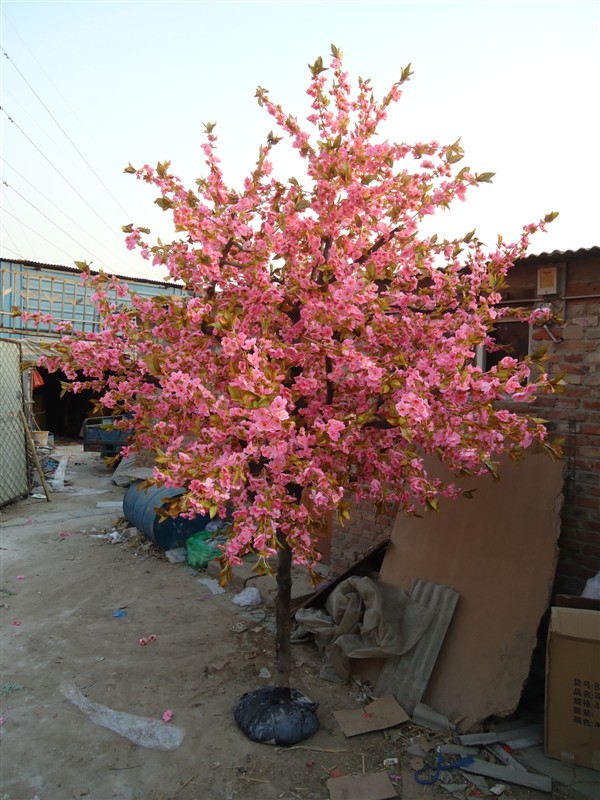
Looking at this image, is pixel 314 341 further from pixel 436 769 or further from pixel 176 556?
pixel 176 556

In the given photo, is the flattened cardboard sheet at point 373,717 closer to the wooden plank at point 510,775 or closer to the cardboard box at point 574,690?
the wooden plank at point 510,775

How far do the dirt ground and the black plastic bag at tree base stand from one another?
3.0 inches

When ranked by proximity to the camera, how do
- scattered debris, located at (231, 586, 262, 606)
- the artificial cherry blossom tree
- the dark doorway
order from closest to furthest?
1. the artificial cherry blossom tree
2. scattered debris, located at (231, 586, 262, 606)
3. the dark doorway

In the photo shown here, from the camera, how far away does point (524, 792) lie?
3.45 metres

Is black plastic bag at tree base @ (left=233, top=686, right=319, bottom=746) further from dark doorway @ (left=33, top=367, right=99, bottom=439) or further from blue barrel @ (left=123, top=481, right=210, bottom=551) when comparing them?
dark doorway @ (left=33, top=367, right=99, bottom=439)

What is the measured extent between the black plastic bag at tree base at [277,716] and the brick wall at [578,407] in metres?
2.52

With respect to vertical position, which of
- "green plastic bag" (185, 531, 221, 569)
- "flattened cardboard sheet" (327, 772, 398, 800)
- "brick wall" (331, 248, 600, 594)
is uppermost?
"brick wall" (331, 248, 600, 594)

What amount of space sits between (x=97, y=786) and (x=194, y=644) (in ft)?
6.49

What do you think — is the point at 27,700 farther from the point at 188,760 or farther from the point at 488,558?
the point at 488,558

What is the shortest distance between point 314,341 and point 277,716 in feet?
9.37

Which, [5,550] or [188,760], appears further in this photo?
[5,550]

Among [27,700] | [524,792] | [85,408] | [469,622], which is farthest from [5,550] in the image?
[85,408]

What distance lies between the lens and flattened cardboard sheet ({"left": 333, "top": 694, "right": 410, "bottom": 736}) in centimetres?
404

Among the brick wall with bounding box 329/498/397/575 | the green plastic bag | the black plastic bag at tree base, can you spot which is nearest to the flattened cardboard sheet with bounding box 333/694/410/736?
the black plastic bag at tree base
